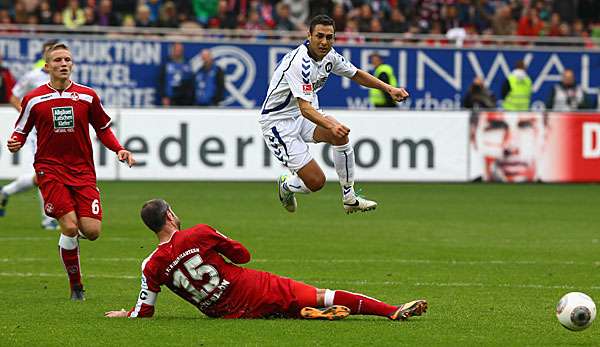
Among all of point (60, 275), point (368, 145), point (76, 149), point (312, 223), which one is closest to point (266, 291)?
point (76, 149)

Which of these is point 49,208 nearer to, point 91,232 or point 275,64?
point 91,232

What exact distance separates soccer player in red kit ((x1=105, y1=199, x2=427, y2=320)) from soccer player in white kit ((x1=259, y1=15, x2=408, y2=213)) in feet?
7.77

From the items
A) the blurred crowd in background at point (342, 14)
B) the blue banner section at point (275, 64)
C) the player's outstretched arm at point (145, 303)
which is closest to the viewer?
the player's outstretched arm at point (145, 303)

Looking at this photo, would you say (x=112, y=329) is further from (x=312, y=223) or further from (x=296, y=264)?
(x=312, y=223)

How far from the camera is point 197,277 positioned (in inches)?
375

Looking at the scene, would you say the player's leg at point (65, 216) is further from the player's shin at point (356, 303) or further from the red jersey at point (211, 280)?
the player's shin at point (356, 303)

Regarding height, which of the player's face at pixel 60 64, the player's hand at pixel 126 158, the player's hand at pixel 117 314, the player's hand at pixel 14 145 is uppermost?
the player's face at pixel 60 64

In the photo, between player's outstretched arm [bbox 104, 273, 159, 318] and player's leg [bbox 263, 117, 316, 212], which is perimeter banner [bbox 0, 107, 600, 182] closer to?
player's leg [bbox 263, 117, 316, 212]

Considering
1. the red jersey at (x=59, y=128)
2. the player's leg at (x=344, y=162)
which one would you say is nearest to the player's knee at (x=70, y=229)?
the red jersey at (x=59, y=128)

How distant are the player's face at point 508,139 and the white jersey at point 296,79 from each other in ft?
42.9

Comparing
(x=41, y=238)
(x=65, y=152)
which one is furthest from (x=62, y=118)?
(x=41, y=238)

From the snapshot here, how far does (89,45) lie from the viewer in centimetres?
2866

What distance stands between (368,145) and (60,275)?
12643 millimetres

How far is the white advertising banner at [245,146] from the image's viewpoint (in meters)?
24.6
